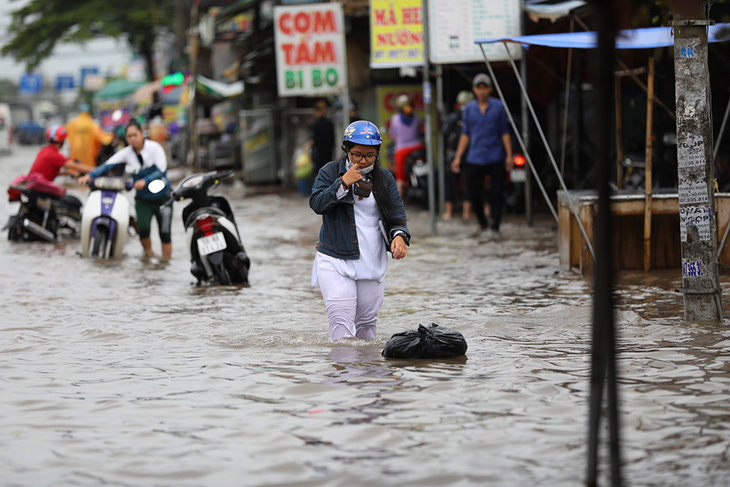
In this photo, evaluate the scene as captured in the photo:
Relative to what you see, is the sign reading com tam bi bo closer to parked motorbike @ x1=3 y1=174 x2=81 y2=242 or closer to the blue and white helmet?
parked motorbike @ x1=3 y1=174 x2=81 y2=242

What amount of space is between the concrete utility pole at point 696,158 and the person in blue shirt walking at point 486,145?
246 inches

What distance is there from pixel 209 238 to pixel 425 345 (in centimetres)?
427

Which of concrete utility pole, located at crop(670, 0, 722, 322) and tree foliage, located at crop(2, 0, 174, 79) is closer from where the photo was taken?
concrete utility pole, located at crop(670, 0, 722, 322)

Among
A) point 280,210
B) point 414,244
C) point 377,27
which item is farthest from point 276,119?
point 414,244

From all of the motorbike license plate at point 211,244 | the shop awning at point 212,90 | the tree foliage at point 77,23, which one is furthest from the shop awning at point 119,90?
the motorbike license plate at point 211,244

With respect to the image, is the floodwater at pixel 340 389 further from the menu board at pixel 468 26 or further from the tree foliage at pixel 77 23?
the tree foliage at pixel 77 23

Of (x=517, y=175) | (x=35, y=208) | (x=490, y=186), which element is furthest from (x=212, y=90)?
(x=490, y=186)

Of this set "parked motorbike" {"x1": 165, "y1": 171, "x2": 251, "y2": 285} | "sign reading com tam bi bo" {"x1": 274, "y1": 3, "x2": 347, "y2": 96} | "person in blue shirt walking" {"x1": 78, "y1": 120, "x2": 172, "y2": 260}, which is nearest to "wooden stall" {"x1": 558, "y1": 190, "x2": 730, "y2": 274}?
"parked motorbike" {"x1": 165, "y1": 171, "x2": 251, "y2": 285}

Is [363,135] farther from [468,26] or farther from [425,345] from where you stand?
[468,26]

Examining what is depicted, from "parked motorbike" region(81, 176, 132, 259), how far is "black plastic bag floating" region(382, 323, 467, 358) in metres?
6.73

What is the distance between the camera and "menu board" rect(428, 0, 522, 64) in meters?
13.8

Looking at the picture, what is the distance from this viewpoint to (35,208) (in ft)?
49.9

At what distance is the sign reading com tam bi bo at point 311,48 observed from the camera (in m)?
17.7

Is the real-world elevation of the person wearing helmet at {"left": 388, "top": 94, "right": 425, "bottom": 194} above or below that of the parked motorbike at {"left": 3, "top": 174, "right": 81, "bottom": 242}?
above
